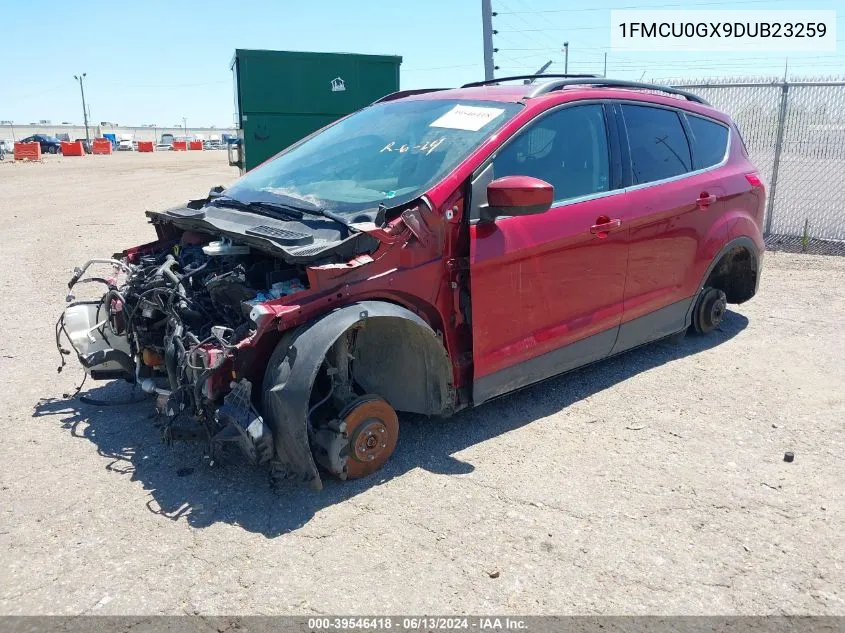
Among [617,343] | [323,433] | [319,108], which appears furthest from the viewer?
[319,108]

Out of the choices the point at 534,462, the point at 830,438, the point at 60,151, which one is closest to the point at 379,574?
the point at 534,462

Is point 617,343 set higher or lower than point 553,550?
higher

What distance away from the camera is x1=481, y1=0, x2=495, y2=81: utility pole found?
1141 cm

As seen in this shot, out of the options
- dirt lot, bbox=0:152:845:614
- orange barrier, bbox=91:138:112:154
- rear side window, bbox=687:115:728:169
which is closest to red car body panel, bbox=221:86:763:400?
rear side window, bbox=687:115:728:169

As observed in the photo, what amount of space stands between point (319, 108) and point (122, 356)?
779 cm

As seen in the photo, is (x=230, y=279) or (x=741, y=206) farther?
(x=741, y=206)

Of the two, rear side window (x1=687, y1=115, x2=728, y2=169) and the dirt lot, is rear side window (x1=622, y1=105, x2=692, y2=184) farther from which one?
the dirt lot

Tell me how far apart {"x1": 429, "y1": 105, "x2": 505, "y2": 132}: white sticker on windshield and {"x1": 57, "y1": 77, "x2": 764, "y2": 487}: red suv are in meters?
0.02

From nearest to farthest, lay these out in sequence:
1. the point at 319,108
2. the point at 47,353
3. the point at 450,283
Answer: the point at 450,283
the point at 47,353
the point at 319,108

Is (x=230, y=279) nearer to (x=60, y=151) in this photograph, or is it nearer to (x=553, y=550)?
(x=553, y=550)

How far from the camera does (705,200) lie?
5078 millimetres

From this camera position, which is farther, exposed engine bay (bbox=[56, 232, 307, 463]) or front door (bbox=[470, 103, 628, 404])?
front door (bbox=[470, 103, 628, 404])

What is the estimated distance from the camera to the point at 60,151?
167ft

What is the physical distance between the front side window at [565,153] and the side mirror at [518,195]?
0.23 meters
